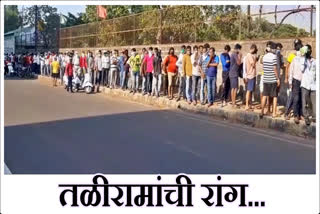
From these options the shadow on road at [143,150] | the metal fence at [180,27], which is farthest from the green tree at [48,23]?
the shadow on road at [143,150]

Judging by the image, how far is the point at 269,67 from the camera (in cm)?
1235

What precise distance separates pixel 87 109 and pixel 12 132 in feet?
14.2

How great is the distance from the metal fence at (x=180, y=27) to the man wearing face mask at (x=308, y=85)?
2.71 meters

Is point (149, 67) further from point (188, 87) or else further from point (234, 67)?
point (234, 67)

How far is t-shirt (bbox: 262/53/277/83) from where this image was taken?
40.4ft

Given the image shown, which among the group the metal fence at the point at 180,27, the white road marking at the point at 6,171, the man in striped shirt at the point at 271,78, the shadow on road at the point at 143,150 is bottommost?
the white road marking at the point at 6,171

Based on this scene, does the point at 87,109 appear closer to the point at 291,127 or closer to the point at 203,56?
the point at 203,56

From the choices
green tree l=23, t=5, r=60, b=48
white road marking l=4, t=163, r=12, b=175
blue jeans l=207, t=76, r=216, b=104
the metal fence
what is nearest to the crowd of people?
blue jeans l=207, t=76, r=216, b=104

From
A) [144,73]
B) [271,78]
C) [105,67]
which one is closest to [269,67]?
[271,78]

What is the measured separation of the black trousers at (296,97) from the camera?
11.6m

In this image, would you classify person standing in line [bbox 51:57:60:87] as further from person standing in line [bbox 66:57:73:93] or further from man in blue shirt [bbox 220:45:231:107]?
man in blue shirt [bbox 220:45:231:107]

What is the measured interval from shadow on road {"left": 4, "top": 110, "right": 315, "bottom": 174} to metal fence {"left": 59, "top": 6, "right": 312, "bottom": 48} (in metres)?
4.81

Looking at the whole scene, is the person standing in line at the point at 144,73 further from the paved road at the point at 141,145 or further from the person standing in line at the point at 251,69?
the person standing in line at the point at 251,69

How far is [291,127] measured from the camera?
11.4 metres
